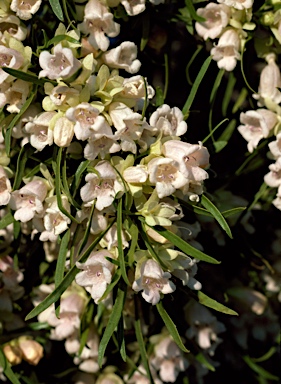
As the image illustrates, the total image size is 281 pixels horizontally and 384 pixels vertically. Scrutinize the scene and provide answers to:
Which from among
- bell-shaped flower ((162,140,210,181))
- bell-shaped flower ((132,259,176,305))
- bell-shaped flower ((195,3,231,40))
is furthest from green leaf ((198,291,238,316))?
bell-shaped flower ((195,3,231,40))

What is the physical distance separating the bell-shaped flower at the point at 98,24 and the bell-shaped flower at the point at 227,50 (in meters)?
0.15

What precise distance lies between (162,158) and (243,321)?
57 centimetres

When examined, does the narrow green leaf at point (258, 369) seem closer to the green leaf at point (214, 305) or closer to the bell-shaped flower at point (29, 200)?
the green leaf at point (214, 305)

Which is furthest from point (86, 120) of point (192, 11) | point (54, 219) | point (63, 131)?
point (192, 11)

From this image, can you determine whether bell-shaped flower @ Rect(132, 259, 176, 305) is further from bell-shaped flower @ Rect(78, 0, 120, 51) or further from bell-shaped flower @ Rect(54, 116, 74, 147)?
bell-shaped flower @ Rect(78, 0, 120, 51)

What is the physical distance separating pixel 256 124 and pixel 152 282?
30 centimetres

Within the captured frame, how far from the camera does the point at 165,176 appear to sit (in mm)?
862

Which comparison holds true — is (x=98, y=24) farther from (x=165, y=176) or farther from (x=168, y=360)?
(x=168, y=360)

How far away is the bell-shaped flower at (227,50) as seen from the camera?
1.02m

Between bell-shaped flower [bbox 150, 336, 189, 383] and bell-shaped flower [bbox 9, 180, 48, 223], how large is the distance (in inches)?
14.6

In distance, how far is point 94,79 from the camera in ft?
Answer: 2.85

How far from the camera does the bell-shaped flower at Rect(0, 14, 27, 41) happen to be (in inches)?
36.3

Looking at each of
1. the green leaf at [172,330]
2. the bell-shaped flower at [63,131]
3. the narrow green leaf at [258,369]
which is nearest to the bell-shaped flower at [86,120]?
the bell-shaped flower at [63,131]

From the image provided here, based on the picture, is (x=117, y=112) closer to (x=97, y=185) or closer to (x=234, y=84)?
(x=97, y=185)
